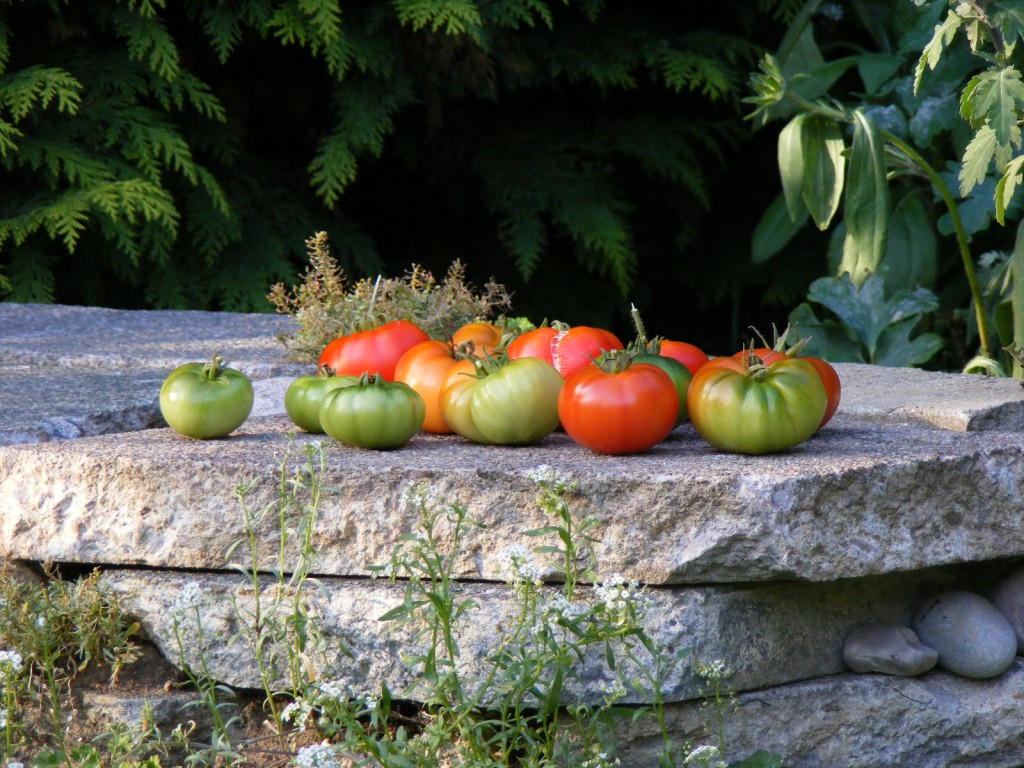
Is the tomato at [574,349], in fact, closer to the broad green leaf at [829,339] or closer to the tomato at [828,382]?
the tomato at [828,382]

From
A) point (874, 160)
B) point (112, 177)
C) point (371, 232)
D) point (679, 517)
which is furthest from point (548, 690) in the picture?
point (371, 232)

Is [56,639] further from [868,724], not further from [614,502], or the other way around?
[868,724]

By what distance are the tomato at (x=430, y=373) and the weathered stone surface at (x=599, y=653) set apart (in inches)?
17.4

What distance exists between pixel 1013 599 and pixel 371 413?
48.8 inches

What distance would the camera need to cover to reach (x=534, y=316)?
5.12m

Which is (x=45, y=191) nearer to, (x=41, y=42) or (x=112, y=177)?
(x=112, y=177)

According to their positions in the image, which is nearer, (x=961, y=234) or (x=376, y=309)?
(x=376, y=309)

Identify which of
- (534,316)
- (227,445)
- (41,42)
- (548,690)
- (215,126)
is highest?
(41,42)

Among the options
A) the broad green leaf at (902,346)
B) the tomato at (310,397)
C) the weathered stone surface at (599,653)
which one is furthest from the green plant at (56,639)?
the broad green leaf at (902,346)

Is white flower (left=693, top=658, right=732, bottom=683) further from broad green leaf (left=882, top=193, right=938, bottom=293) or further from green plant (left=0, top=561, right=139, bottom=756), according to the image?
broad green leaf (left=882, top=193, right=938, bottom=293)


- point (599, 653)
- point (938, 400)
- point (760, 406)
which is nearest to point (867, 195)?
point (938, 400)

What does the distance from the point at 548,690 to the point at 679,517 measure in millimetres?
337

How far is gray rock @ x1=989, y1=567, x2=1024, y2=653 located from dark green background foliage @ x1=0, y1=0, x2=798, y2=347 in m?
2.68

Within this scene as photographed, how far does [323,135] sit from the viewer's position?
16.1 ft
